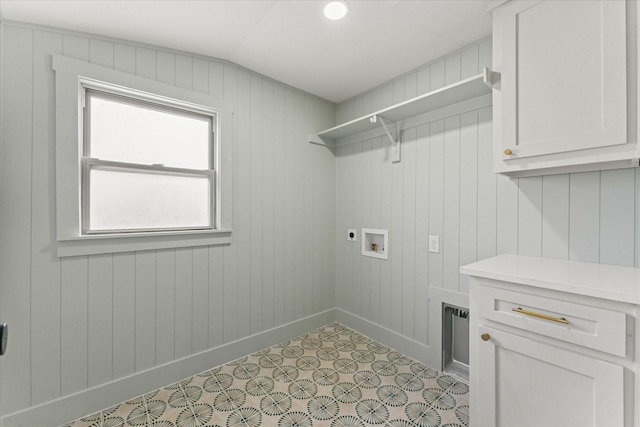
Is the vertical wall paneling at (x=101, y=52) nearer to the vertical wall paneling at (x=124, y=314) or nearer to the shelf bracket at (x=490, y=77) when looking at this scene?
the vertical wall paneling at (x=124, y=314)

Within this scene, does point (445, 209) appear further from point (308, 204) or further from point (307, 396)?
point (307, 396)

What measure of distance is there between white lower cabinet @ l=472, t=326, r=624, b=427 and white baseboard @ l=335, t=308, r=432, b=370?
33.9 inches

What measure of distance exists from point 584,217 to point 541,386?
89 cm

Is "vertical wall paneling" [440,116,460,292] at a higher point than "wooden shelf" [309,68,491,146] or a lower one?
lower

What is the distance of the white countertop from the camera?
1.01 meters

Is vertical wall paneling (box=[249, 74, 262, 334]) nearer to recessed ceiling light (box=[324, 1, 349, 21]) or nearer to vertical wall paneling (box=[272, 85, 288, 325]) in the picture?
vertical wall paneling (box=[272, 85, 288, 325])

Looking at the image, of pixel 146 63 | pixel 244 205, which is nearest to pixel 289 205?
pixel 244 205

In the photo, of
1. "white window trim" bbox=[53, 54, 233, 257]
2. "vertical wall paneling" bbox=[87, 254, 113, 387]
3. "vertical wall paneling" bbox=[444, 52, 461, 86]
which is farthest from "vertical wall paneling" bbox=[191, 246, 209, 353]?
"vertical wall paneling" bbox=[444, 52, 461, 86]

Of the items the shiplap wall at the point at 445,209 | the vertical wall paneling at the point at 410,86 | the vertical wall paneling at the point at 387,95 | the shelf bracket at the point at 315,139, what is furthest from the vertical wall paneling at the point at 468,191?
the shelf bracket at the point at 315,139

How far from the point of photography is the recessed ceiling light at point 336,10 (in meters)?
1.57

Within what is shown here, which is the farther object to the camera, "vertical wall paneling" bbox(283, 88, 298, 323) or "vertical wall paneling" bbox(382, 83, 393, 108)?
"vertical wall paneling" bbox(283, 88, 298, 323)

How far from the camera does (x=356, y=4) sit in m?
1.58

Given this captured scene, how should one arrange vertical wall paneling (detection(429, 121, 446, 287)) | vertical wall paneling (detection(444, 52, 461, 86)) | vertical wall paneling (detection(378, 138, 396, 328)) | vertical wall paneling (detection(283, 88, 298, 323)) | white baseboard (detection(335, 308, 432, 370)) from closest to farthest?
1. vertical wall paneling (detection(444, 52, 461, 86))
2. vertical wall paneling (detection(429, 121, 446, 287))
3. white baseboard (detection(335, 308, 432, 370))
4. vertical wall paneling (detection(378, 138, 396, 328))
5. vertical wall paneling (detection(283, 88, 298, 323))

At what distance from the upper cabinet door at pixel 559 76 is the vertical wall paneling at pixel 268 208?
1.67m
